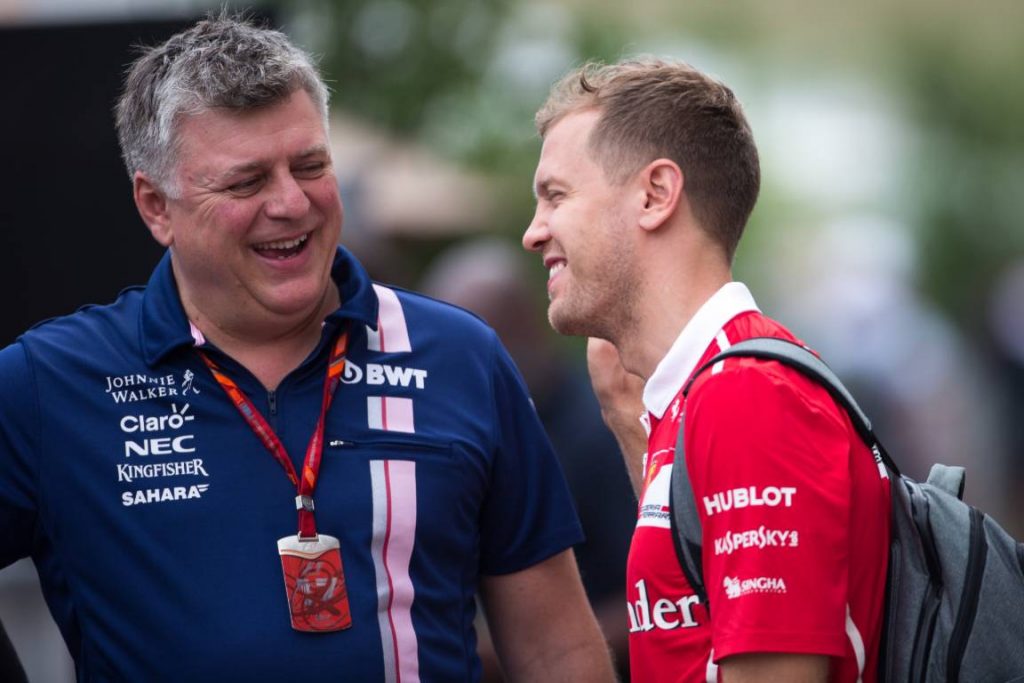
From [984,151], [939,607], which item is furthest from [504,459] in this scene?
[984,151]

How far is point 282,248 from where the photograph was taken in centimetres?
341

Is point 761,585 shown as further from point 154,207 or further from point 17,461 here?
point 154,207

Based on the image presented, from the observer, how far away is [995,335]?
45.6ft

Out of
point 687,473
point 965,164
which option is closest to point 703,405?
point 687,473

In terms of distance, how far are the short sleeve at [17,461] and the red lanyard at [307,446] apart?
0.38m

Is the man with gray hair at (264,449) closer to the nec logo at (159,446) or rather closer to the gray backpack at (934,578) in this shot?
the nec logo at (159,446)

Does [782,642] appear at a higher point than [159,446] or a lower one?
lower

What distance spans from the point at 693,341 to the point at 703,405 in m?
0.35

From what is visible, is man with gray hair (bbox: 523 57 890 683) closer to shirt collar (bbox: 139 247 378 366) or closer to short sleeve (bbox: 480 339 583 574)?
short sleeve (bbox: 480 339 583 574)

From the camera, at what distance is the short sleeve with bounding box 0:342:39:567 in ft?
10.6

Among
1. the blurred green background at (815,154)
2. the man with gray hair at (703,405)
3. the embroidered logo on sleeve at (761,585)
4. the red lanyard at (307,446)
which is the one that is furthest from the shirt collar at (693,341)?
the blurred green background at (815,154)

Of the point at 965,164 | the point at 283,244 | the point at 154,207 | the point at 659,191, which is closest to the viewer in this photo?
the point at 659,191

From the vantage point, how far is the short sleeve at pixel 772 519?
260 cm

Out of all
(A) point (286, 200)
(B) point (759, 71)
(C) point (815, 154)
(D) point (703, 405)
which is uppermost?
(B) point (759, 71)
